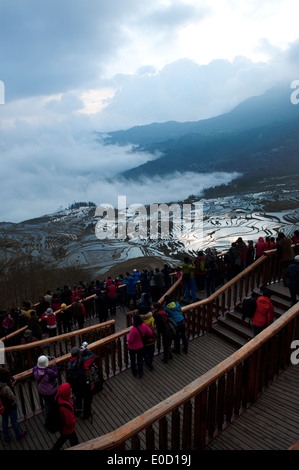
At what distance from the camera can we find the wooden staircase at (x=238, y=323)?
277 inches

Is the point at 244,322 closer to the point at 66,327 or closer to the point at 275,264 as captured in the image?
the point at 275,264

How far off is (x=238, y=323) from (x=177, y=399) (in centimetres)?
437

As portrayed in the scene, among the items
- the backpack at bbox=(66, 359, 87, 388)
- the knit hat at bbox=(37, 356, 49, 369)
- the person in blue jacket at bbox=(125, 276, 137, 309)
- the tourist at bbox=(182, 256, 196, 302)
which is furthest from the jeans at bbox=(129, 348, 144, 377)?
the person in blue jacket at bbox=(125, 276, 137, 309)

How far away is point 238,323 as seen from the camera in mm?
7512

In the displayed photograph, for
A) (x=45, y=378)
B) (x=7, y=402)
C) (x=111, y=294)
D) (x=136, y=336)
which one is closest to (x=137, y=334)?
(x=136, y=336)

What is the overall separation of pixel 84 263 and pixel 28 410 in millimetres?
35036

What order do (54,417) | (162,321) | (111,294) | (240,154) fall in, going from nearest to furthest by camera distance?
(54,417), (162,321), (111,294), (240,154)

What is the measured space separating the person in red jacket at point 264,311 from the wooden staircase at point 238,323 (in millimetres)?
1072

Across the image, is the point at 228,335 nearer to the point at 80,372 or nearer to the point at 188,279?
the point at 188,279

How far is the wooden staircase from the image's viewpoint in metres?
7.03

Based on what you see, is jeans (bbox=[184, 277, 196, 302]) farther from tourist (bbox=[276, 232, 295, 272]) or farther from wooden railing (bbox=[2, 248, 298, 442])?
tourist (bbox=[276, 232, 295, 272])

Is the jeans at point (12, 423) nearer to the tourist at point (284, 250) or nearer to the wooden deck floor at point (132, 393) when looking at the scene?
the wooden deck floor at point (132, 393)

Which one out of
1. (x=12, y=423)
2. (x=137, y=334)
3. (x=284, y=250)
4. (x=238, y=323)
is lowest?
(x=12, y=423)

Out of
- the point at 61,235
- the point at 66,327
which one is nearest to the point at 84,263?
the point at 61,235
